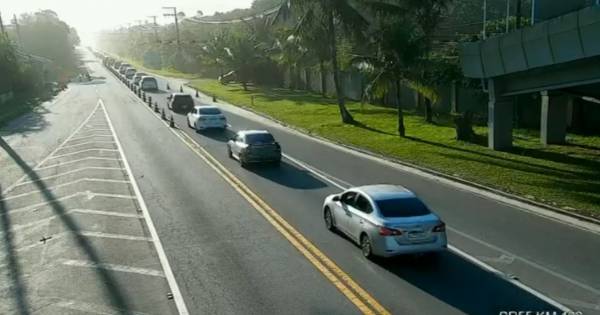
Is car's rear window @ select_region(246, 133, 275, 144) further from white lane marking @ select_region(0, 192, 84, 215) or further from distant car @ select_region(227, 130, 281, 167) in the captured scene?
white lane marking @ select_region(0, 192, 84, 215)

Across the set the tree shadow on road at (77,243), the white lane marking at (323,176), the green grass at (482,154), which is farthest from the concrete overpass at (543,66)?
the tree shadow on road at (77,243)

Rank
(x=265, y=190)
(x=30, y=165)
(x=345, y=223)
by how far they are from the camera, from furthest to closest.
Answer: (x=30, y=165), (x=265, y=190), (x=345, y=223)

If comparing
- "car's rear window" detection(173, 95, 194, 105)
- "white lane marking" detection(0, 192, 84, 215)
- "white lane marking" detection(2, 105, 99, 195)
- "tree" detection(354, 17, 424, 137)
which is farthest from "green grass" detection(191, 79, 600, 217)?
"white lane marking" detection(2, 105, 99, 195)

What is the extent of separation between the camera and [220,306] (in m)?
11.0

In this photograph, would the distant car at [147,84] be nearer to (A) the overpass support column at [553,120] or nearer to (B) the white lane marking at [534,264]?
(A) the overpass support column at [553,120]

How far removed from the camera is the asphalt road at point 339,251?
439 inches

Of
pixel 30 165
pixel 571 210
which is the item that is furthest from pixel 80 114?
pixel 571 210

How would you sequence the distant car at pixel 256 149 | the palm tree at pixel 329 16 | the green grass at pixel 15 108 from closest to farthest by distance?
the distant car at pixel 256 149 → the palm tree at pixel 329 16 → the green grass at pixel 15 108

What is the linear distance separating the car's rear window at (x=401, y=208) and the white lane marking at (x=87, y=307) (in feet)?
19.0

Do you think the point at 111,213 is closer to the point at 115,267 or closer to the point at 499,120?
the point at 115,267

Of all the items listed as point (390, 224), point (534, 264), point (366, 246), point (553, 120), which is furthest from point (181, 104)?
point (534, 264)

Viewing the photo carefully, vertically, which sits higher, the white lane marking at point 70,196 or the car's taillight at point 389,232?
the car's taillight at point 389,232

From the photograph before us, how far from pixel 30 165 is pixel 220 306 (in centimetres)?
1968

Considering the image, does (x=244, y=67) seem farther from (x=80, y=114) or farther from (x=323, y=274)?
(x=323, y=274)
